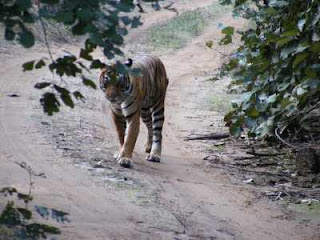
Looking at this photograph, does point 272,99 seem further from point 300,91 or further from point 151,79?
point 151,79

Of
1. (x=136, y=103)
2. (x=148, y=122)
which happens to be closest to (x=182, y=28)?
(x=148, y=122)

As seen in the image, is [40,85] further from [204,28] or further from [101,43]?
[204,28]

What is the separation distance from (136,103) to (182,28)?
18080 mm

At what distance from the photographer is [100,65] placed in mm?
3553

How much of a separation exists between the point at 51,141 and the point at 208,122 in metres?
3.82

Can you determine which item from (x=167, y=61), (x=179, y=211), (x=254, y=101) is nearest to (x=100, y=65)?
(x=179, y=211)

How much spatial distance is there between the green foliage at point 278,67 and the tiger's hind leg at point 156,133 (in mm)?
1462

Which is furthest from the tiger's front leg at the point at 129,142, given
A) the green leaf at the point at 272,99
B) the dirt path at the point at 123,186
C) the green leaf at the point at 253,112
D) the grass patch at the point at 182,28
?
the grass patch at the point at 182,28

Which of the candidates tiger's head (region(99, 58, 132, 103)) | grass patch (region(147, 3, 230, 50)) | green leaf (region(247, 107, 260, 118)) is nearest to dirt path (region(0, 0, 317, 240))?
tiger's head (region(99, 58, 132, 103))

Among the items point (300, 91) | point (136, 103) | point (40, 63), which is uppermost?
point (40, 63)

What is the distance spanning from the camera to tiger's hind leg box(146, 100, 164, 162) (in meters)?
8.55

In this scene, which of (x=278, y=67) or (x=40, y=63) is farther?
(x=278, y=67)

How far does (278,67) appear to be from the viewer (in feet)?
22.4

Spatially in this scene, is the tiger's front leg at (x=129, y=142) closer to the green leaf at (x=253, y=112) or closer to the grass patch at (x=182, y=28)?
the green leaf at (x=253, y=112)
